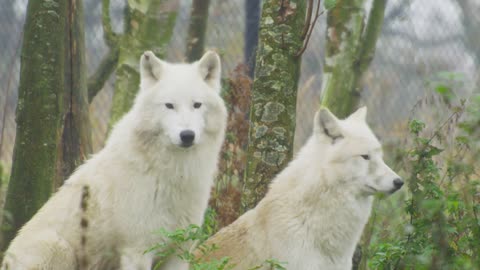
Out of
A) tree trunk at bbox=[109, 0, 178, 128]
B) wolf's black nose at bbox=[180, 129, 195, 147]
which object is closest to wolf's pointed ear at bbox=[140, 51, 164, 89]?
wolf's black nose at bbox=[180, 129, 195, 147]

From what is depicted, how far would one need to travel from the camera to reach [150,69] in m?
5.46

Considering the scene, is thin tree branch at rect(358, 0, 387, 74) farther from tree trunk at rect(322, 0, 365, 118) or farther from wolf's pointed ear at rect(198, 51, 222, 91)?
wolf's pointed ear at rect(198, 51, 222, 91)

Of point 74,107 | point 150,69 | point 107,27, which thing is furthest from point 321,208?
point 107,27

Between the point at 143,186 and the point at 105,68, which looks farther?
the point at 105,68

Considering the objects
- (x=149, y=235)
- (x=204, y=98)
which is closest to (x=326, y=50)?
(x=204, y=98)

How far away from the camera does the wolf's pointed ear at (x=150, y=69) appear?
17.8 ft

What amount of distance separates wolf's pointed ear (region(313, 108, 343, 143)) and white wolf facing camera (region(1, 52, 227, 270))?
0.69 meters

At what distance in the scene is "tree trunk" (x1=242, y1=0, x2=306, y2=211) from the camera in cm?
608

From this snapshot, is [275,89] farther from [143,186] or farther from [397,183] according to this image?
[143,186]

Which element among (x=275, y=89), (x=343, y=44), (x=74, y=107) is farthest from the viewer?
(x=343, y=44)

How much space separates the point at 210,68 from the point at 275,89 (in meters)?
0.70

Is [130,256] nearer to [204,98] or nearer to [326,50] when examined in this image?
[204,98]

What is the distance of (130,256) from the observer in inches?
201

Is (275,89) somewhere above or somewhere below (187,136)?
above
